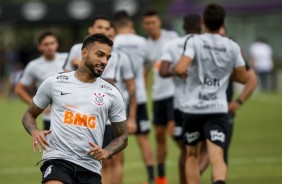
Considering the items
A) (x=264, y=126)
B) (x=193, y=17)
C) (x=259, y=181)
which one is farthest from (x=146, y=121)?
(x=264, y=126)

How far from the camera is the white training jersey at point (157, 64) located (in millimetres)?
16578

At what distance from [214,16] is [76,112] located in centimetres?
266

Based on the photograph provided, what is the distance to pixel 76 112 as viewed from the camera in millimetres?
9477

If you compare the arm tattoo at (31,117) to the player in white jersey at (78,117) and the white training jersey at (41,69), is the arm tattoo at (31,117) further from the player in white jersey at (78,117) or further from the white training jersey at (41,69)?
the white training jersey at (41,69)

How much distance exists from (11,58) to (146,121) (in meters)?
38.8

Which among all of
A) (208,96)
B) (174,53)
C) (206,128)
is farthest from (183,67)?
(174,53)

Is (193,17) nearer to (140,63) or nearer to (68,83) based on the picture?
(140,63)

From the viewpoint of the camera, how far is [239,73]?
12.0 meters

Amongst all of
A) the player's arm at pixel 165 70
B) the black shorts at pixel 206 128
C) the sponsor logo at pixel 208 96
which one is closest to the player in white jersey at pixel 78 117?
the black shorts at pixel 206 128

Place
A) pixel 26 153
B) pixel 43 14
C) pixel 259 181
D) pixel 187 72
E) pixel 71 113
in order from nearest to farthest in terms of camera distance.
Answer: pixel 71 113 < pixel 187 72 < pixel 259 181 < pixel 26 153 < pixel 43 14

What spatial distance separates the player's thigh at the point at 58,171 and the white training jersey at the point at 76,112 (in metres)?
0.06

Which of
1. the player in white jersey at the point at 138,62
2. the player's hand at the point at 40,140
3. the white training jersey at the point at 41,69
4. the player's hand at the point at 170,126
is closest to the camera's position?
the player's hand at the point at 40,140

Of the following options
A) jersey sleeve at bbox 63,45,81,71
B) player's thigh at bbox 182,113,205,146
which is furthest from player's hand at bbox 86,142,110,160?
jersey sleeve at bbox 63,45,81,71

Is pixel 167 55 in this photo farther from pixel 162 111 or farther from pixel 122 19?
pixel 162 111
